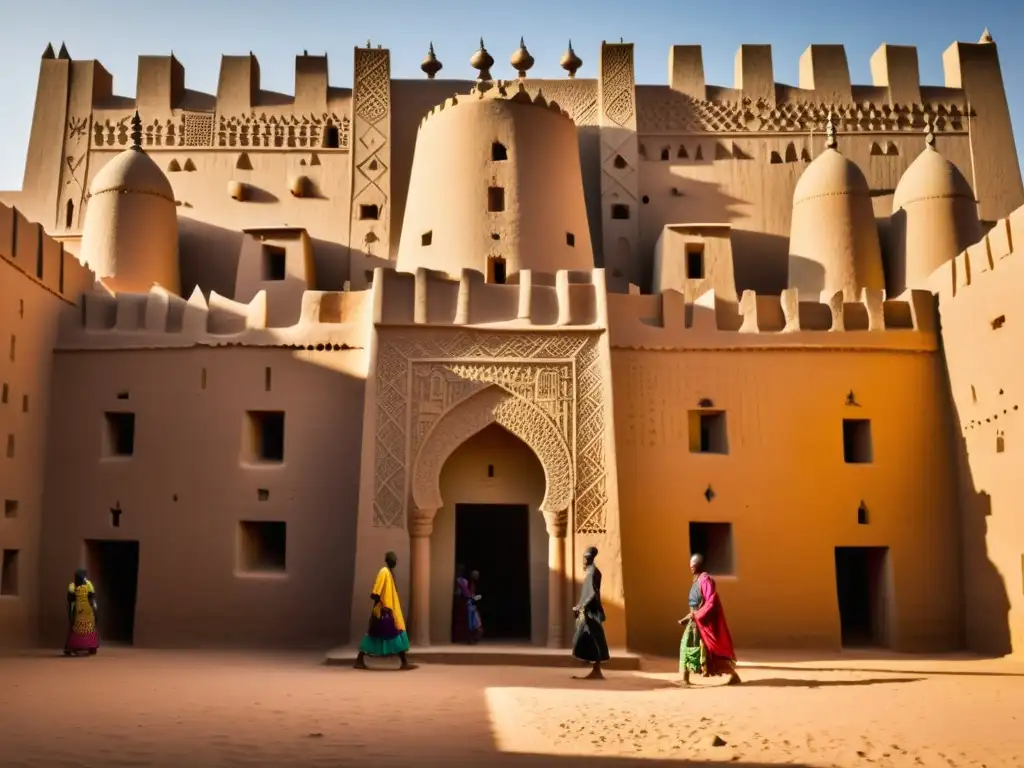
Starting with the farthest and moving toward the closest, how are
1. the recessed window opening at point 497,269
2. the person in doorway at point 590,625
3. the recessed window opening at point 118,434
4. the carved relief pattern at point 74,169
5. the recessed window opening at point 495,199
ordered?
the carved relief pattern at point 74,169 < the recessed window opening at point 495,199 < the recessed window opening at point 497,269 < the recessed window opening at point 118,434 < the person in doorway at point 590,625

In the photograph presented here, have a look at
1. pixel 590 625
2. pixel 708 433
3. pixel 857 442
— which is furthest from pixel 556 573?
pixel 857 442

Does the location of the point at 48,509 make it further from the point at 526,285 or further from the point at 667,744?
the point at 667,744

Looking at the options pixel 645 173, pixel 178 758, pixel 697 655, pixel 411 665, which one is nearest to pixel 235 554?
pixel 411 665

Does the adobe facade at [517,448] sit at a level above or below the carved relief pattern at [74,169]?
below

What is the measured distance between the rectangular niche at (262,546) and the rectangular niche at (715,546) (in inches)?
226

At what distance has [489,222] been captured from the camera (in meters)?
17.3

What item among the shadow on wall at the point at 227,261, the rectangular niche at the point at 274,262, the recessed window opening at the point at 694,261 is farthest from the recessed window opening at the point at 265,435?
the recessed window opening at the point at 694,261

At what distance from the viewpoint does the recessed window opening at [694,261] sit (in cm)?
1934

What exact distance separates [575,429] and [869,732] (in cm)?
685

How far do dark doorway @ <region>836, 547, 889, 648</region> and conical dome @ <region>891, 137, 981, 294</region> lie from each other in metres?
4.73

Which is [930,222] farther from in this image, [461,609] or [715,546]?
[461,609]

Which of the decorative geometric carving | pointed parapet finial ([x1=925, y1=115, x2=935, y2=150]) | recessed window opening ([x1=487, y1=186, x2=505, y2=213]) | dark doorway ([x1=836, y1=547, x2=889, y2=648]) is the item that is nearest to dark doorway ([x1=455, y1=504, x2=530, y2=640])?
the decorative geometric carving

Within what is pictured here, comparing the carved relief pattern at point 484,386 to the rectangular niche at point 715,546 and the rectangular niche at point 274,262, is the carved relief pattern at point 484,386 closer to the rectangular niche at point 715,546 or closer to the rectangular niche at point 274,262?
the rectangular niche at point 715,546

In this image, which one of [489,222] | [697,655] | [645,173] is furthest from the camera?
[645,173]
